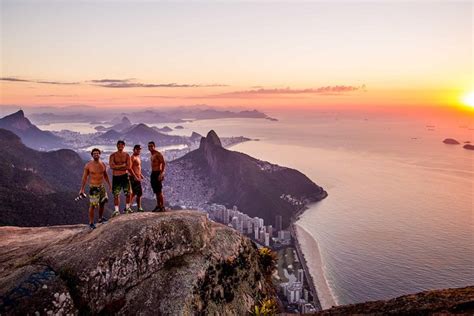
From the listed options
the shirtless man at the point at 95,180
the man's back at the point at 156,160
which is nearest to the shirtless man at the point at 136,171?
the man's back at the point at 156,160

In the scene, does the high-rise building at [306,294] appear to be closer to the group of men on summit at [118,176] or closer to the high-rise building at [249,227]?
the high-rise building at [249,227]

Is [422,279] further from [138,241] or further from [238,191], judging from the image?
[238,191]

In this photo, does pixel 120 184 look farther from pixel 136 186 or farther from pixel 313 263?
pixel 313 263

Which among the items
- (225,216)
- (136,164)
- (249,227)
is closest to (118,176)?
(136,164)

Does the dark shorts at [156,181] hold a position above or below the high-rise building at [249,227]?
above

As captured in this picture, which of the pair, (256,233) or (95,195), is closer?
(95,195)

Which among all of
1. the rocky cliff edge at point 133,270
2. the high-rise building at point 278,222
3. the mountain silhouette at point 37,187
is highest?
the rocky cliff edge at point 133,270

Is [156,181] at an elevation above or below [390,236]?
above
